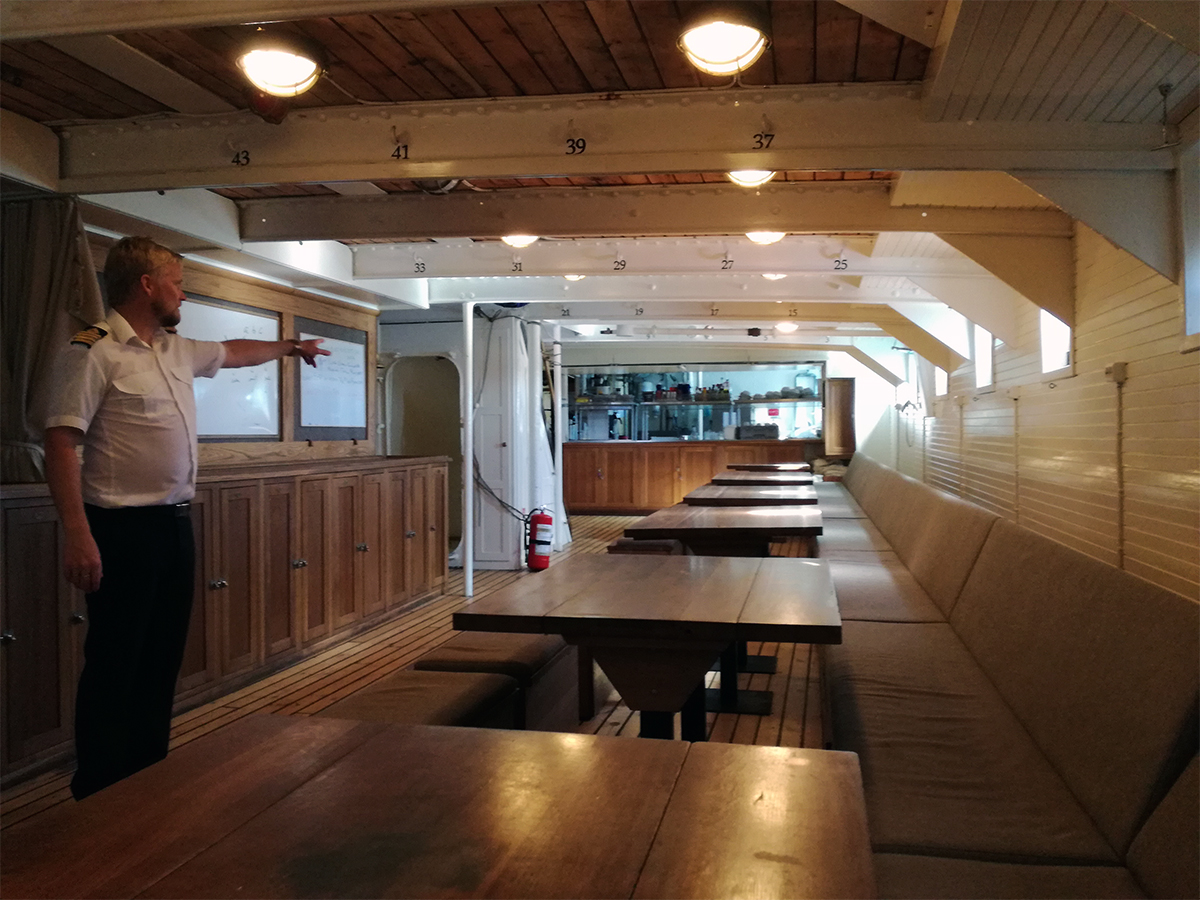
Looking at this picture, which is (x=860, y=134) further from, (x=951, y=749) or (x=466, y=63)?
(x=951, y=749)

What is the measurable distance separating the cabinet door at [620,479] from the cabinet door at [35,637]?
10.9 metres

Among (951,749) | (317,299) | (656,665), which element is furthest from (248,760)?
(317,299)

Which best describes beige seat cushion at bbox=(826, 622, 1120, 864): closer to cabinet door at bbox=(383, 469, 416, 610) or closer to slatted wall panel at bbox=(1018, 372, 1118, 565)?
slatted wall panel at bbox=(1018, 372, 1118, 565)

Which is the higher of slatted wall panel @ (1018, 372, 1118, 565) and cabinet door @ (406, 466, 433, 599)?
slatted wall panel @ (1018, 372, 1118, 565)

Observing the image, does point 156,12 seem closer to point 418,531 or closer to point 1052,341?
point 1052,341

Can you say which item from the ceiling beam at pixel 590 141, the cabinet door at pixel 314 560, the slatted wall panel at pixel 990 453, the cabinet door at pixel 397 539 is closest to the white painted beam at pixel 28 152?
the ceiling beam at pixel 590 141

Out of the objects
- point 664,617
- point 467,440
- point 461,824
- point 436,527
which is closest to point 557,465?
point 467,440

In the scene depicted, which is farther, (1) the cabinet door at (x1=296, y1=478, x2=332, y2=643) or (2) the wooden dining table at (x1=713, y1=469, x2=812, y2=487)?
(2) the wooden dining table at (x1=713, y1=469, x2=812, y2=487)

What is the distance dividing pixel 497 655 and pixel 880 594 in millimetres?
2050

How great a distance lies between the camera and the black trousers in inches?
87.7

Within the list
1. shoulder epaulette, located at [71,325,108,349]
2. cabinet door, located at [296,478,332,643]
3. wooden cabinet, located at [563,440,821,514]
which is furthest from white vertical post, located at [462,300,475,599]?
wooden cabinet, located at [563,440,821,514]

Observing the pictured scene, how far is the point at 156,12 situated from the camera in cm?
248

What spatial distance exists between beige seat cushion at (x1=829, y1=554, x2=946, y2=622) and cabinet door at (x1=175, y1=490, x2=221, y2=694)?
3021mm

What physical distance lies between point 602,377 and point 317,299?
9.55 metres
